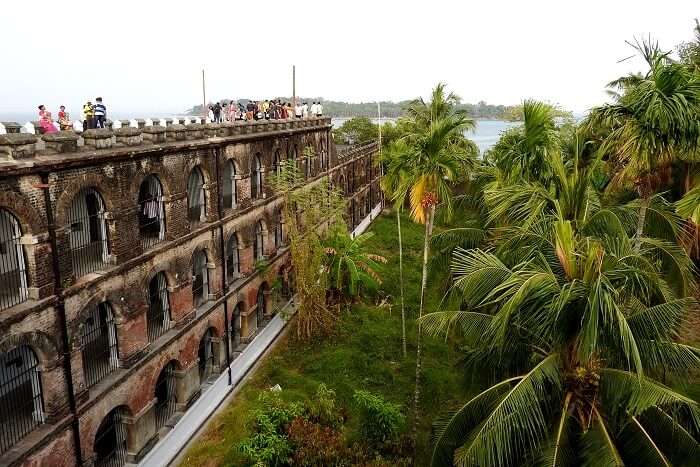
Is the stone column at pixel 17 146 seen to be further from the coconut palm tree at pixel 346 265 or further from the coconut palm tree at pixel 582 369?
the coconut palm tree at pixel 346 265

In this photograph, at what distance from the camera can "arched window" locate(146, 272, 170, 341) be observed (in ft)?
72.8

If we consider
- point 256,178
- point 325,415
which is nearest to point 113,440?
point 325,415

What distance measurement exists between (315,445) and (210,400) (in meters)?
9.61

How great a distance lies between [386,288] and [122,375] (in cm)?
2097

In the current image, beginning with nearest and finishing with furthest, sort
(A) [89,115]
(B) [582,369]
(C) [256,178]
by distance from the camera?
(B) [582,369] < (A) [89,115] < (C) [256,178]

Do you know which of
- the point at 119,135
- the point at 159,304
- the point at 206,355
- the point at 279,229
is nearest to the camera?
the point at 119,135

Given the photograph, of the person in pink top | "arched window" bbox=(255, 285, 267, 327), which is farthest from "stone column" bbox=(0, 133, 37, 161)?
"arched window" bbox=(255, 285, 267, 327)

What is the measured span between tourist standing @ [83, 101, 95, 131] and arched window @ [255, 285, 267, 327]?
13106mm

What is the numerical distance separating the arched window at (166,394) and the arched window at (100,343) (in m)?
3.41

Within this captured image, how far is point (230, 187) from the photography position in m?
27.7

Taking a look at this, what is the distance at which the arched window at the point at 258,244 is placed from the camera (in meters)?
30.7

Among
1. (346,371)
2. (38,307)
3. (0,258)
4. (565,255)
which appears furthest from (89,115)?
(565,255)

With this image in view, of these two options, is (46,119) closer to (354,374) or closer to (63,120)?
(63,120)

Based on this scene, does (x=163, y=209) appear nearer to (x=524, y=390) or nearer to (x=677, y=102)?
(x=524, y=390)
